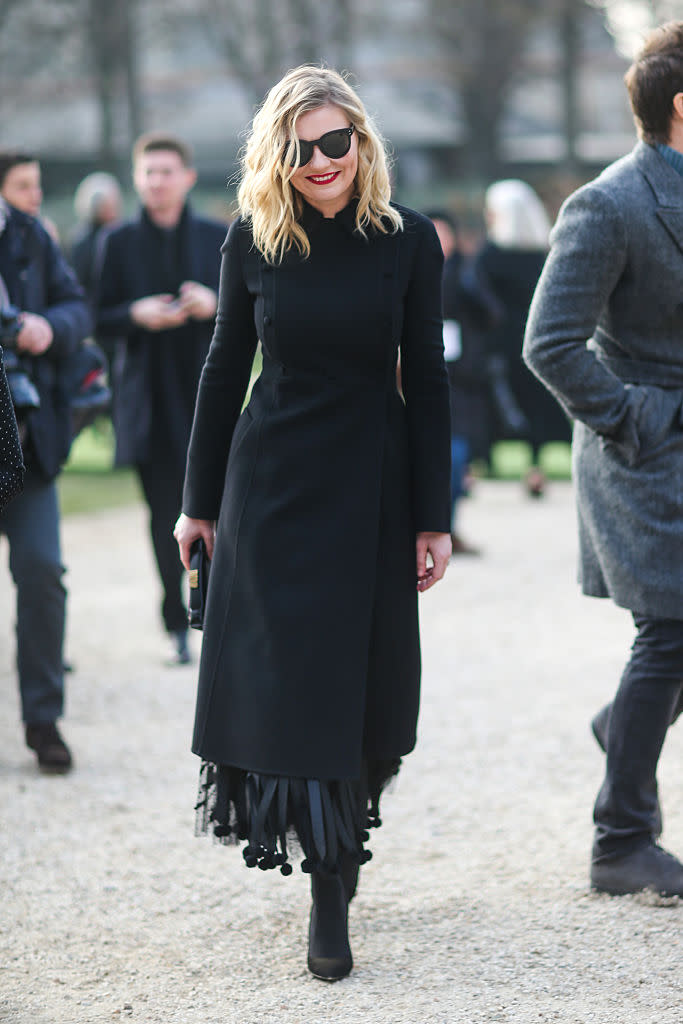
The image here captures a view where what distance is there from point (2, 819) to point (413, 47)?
39888 millimetres

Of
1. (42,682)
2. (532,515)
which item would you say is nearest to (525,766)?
(42,682)

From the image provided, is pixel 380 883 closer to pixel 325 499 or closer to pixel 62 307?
pixel 325 499

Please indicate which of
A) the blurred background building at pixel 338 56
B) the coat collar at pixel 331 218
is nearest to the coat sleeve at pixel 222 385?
the coat collar at pixel 331 218

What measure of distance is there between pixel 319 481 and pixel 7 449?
0.67 m

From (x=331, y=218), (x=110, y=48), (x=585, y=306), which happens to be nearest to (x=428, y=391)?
(x=331, y=218)

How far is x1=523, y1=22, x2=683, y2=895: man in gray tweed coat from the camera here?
367 centimetres

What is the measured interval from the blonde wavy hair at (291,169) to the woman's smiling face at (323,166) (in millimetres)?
16

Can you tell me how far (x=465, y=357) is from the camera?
32.0 ft

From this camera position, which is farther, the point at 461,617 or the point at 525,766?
the point at 461,617

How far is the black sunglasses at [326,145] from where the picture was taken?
3.26 m

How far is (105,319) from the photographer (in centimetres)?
658

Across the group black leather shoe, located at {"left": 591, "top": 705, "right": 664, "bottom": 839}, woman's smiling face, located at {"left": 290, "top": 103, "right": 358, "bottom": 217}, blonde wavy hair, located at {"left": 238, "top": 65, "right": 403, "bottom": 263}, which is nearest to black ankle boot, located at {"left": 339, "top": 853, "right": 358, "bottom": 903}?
black leather shoe, located at {"left": 591, "top": 705, "right": 664, "bottom": 839}

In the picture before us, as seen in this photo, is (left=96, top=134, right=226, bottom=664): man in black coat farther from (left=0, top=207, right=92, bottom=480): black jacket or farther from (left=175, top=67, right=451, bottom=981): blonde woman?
(left=175, top=67, right=451, bottom=981): blonde woman

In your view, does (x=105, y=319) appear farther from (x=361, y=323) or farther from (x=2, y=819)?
(x=361, y=323)
